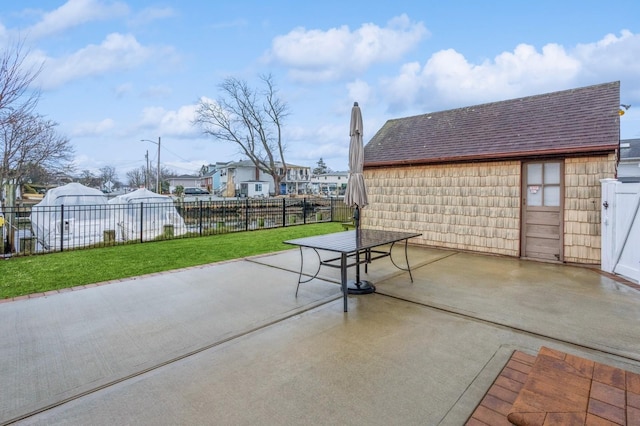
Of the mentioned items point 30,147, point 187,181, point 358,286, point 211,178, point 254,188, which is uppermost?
point 211,178

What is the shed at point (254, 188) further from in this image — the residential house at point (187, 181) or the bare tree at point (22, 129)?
the bare tree at point (22, 129)

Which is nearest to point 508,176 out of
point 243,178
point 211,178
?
point 243,178

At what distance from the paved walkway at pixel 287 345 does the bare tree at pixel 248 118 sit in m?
31.2

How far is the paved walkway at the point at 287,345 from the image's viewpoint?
2135 millimetres

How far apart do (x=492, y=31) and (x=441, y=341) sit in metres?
10.6

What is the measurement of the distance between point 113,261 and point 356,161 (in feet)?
17.8

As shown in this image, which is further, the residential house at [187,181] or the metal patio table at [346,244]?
the residential house at [187,181]

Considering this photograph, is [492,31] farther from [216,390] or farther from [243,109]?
[243,109]

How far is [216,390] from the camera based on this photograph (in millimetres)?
2324

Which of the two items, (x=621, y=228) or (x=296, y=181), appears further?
(x=296, y=181)

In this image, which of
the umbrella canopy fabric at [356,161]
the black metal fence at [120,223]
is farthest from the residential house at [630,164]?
the umbrella canopy fabric at [356,161]

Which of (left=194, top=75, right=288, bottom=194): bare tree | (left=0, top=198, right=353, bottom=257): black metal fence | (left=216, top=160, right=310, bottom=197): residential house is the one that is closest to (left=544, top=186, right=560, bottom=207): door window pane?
(left=0, top=198, right=353, bottom=257): black metal fence

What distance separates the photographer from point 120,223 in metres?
11.2

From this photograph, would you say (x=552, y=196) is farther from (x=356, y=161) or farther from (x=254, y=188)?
(x=254, y=188)
